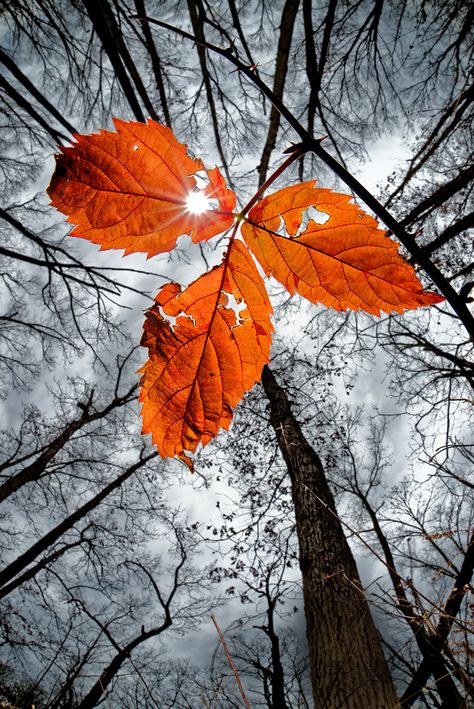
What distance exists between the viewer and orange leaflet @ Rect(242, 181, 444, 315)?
63cm

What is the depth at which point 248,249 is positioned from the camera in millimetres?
716

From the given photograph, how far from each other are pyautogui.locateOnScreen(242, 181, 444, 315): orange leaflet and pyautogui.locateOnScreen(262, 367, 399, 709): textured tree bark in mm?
1046

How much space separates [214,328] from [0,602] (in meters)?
12.8

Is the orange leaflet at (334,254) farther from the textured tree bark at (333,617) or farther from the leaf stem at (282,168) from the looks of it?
the textured tree bark at (333,617)

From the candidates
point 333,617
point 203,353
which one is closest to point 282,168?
point 203,353

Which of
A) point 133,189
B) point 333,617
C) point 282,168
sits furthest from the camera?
point 333,617

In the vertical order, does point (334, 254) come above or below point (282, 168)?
above

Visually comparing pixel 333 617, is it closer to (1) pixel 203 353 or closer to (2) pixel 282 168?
(1) pixel 203 353

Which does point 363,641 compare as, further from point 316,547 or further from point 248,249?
point 248,249

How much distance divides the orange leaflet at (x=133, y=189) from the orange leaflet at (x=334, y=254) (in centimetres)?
9

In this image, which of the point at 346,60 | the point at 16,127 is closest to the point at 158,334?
the point at 346,60

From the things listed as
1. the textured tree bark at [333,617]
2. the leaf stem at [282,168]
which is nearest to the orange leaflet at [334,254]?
the leaf stem at [282,168]

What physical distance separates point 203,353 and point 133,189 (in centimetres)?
32

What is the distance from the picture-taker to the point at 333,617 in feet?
9.30
